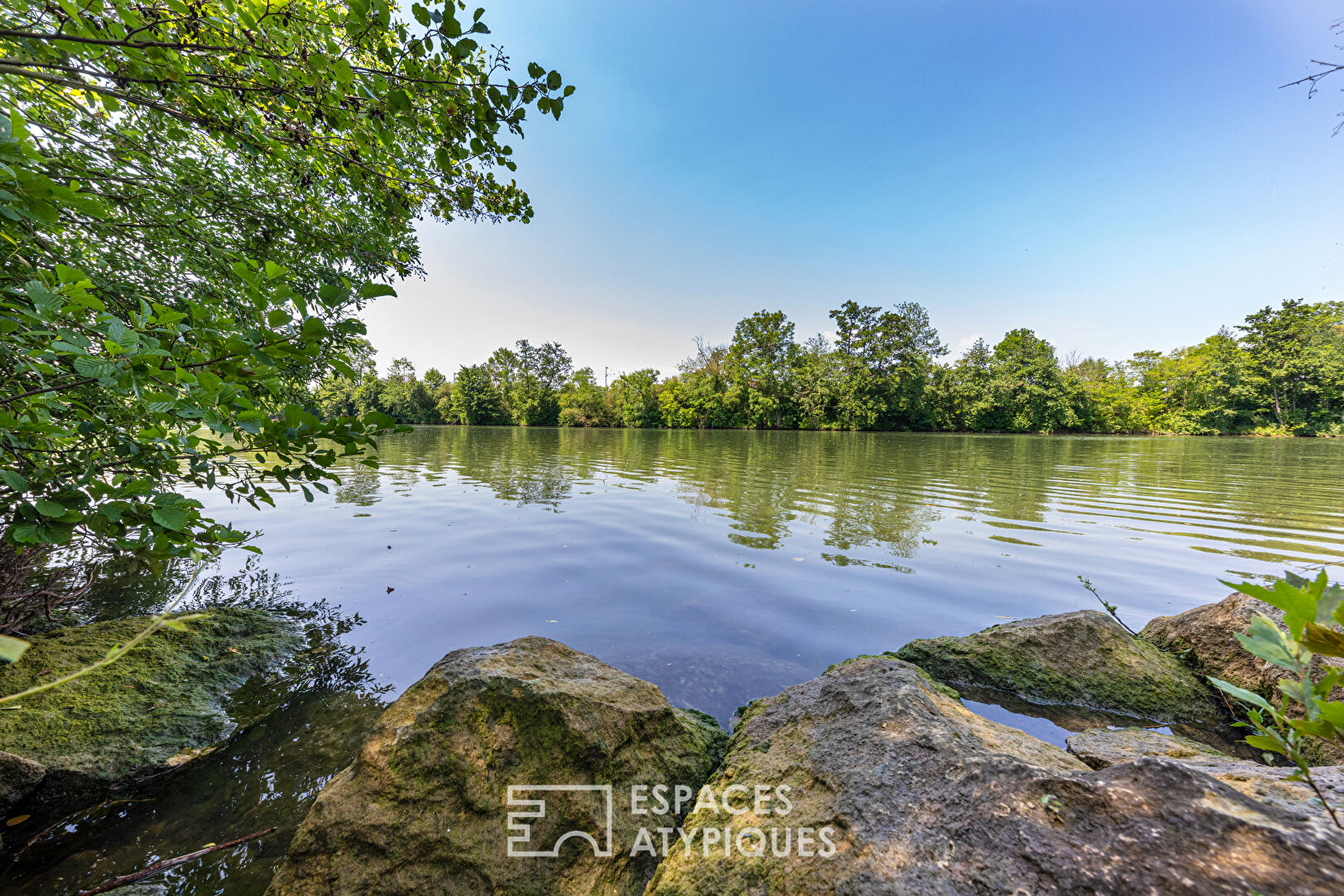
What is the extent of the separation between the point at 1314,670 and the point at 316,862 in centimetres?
504

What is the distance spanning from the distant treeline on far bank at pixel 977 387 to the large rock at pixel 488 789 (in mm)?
44909

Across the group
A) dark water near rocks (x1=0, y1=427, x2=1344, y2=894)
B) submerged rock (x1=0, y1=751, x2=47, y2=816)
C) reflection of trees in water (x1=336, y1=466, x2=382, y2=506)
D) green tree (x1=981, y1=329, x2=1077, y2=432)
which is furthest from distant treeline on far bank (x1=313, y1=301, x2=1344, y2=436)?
submerged rock (x1=0, y1=751, x2=47, y2=816)

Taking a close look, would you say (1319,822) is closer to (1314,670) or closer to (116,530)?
(1314,670)

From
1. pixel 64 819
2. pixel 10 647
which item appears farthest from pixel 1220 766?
pixel 64 819

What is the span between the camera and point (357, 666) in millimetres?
3855

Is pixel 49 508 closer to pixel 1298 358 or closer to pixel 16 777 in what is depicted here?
pixel 16 777

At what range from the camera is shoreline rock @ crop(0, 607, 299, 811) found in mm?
2535

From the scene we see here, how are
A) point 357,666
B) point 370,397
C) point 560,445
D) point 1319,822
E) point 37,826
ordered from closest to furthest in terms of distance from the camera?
point 1319,822 → point 37,826 → point 357,666 → point 560,445 → point 370,397

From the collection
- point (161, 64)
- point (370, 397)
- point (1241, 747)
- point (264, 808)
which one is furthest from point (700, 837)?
point (370, 397)

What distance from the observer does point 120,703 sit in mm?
2973

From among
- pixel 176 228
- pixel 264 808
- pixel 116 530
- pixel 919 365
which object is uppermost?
pixel 919 365

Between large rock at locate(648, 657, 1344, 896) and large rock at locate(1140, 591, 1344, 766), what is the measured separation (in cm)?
198

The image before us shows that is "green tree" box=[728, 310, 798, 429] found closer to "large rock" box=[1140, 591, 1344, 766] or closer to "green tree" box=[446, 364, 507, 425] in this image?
"green tree" box=[446, 364, 507, 425]

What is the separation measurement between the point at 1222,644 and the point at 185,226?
7.64m
